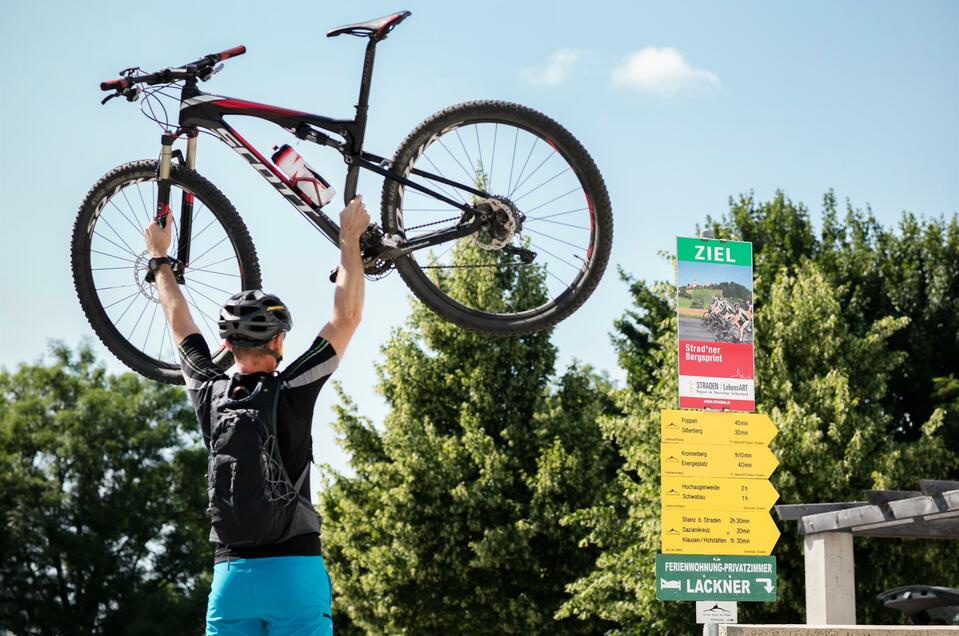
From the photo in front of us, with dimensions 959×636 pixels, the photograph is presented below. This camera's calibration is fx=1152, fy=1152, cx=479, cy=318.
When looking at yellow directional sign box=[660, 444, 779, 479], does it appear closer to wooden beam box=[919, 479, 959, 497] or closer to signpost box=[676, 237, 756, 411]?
signpost box=[676, 237, 756, 411]

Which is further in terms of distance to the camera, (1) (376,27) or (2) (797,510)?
(2) (797,510)

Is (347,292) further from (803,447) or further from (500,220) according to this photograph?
(803,447)

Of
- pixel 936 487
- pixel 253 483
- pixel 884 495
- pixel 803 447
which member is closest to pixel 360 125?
pixel 253 483

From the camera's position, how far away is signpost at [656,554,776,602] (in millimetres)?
10859

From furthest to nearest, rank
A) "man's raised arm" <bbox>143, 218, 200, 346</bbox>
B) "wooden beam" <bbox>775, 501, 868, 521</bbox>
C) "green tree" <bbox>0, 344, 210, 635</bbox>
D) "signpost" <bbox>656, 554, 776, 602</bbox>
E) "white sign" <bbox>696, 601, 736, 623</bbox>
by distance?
"green tree" <bbox>0, 344, 210, 635</bbox>, "wooden beam" <bbox>775, 501, 868, 521</bbox>, "signpost" <bbox>656, 554, 776, 602</bbox>, "white sign" <bbox>696, 601, 736, 623</bbox>, "man's raised arm" <bbox>143, 218, 200, 346</bbox>

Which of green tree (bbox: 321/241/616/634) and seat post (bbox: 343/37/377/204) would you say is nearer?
seat post (bbox: 343/37/377/204)

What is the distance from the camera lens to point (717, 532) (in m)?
11.1

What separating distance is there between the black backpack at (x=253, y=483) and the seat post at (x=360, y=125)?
2006 mm

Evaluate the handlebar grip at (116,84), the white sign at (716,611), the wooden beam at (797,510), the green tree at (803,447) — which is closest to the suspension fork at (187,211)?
the handlebar grip at (116,84)

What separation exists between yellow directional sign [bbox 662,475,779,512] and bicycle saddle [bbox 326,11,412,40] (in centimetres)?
674

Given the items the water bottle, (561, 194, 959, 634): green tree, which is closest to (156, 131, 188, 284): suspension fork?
the water bottle

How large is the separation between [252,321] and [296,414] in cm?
37

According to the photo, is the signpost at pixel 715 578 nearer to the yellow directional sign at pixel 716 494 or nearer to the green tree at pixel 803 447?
the yellow directional sign at pixel 716 494

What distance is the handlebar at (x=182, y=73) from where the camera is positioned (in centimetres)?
555
